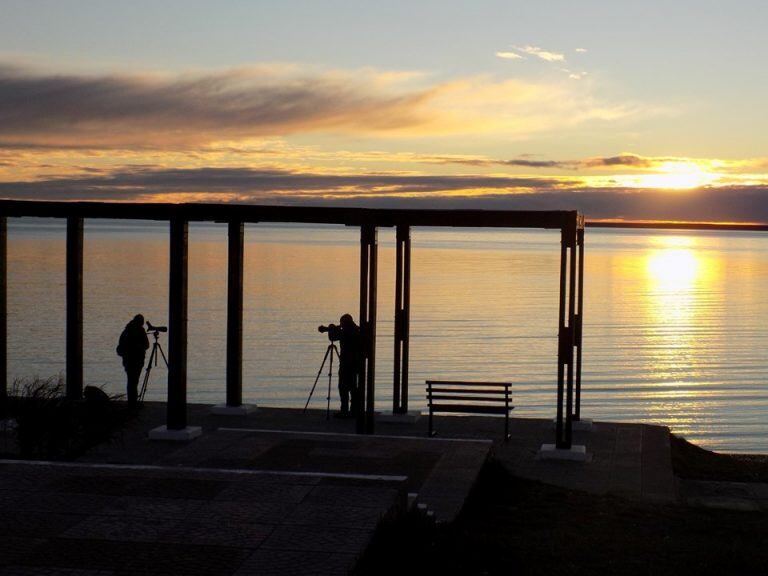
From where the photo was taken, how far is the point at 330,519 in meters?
8.80

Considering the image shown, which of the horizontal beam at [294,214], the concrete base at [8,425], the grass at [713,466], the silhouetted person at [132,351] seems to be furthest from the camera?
the silhouetted person at [132,351]

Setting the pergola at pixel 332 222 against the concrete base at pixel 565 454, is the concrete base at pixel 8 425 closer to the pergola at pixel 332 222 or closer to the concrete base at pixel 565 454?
the pergola at pixel 332 222

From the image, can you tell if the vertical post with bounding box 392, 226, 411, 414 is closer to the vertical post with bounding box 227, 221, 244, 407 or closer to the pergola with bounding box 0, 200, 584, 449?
the pergola with bounding box 0, 200, 584, 449

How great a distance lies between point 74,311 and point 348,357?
405 cm

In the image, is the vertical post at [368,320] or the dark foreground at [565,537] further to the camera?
the vertical post at [368,320]

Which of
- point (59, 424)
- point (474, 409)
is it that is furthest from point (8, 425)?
point (474, 409)

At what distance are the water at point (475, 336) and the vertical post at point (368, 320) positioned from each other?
23.2 ft

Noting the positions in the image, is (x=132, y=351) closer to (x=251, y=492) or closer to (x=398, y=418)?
(x=398, y=418)

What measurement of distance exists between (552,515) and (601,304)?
131 ft

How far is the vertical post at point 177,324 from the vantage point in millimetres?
14984

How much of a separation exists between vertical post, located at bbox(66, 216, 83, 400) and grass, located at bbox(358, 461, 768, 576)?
7.31m

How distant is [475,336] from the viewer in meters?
36.1

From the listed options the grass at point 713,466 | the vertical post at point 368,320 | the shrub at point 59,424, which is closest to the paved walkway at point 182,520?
the shrub at point 59,424

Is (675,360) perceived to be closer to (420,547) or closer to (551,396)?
(551,396)
